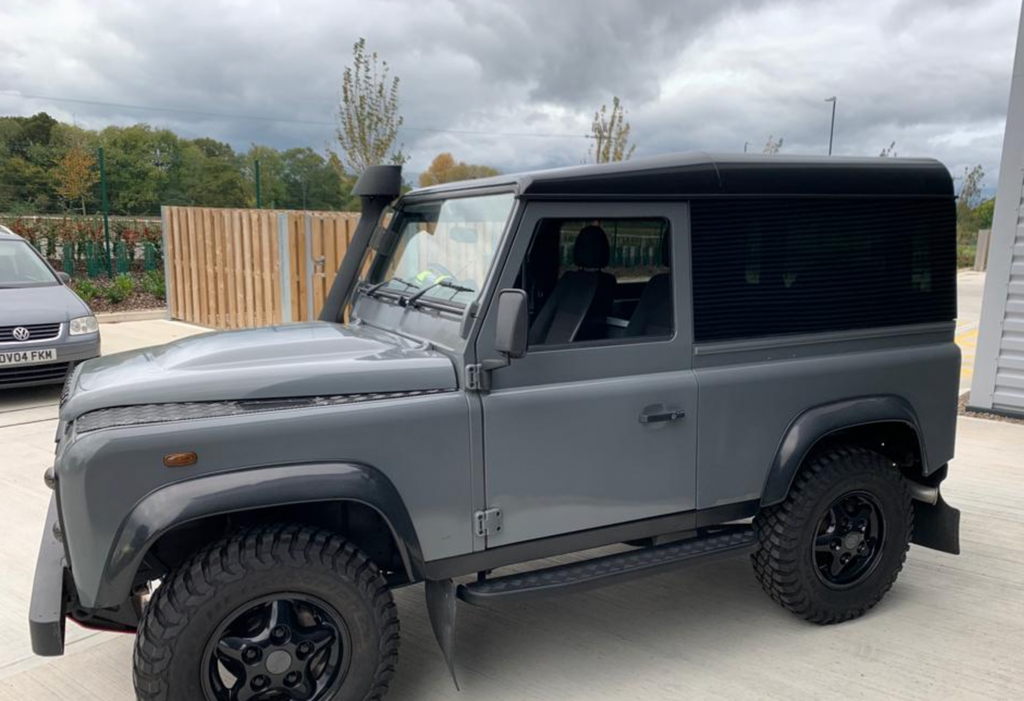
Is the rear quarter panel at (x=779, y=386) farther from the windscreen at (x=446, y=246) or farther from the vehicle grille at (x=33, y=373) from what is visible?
the vehicle grille at (x=33, y=373)

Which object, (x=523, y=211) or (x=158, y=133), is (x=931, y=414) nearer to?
(x=523, y=211)

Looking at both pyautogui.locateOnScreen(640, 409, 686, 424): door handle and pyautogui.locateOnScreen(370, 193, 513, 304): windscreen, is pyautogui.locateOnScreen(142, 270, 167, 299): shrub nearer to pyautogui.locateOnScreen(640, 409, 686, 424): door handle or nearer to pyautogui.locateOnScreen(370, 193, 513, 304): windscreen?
pyautogui.locateOnScreen(370, 193, 513, 304): windscreen

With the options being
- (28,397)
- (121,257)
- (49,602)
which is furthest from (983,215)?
(49,602)

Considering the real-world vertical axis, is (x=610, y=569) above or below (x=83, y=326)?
below

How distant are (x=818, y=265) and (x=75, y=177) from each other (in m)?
14.9

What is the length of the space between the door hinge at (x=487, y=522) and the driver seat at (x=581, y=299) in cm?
68

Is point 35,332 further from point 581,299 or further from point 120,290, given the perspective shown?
point 120,290

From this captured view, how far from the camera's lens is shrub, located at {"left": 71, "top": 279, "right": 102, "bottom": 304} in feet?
42.3

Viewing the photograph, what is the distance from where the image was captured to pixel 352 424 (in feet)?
8.44

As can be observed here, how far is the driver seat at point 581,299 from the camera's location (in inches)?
120

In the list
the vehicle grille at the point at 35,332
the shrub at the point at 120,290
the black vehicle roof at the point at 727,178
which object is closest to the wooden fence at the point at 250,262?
the shrub at the point at 120,290

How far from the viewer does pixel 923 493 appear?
152 inches

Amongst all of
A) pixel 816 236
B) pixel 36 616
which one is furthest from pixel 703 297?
pixel 36 616

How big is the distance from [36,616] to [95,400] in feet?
2.40
